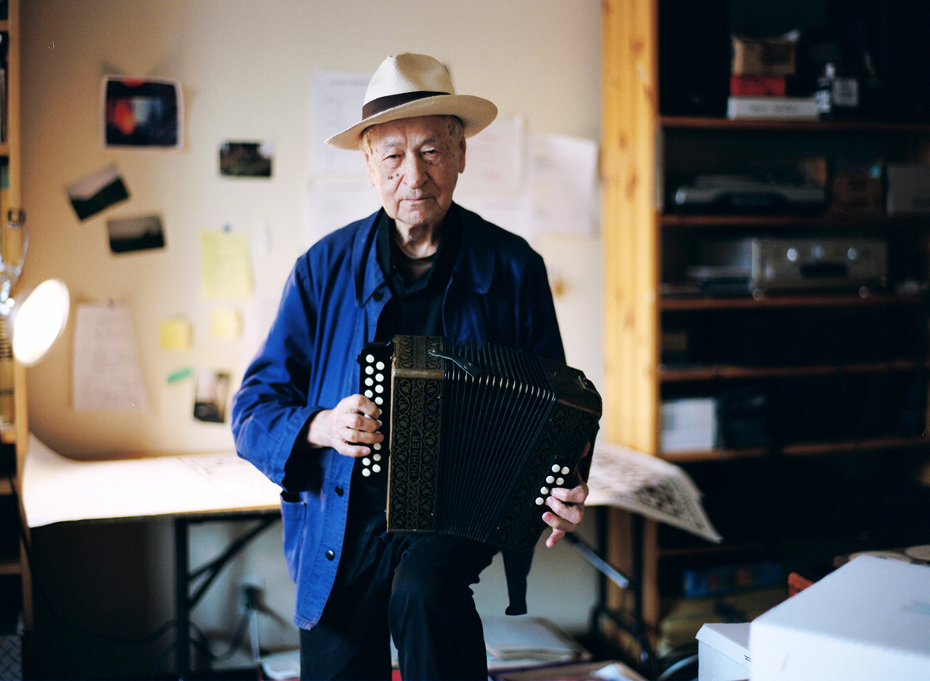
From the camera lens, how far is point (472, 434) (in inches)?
51.2

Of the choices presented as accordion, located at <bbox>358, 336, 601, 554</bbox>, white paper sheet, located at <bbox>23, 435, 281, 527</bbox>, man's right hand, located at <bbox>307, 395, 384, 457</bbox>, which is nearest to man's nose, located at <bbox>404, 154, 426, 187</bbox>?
accordion, located at <bbox>358, 336, 601, 554</bbox>

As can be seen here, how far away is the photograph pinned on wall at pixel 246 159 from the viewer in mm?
2465

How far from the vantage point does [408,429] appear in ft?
4.14

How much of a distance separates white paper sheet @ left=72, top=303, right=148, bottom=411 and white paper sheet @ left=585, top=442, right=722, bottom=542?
1.48 m

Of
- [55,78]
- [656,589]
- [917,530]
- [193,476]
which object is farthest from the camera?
[917,530]

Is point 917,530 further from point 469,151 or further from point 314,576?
point 314,576

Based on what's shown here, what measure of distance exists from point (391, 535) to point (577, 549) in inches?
57.5

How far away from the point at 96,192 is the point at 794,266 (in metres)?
2.21

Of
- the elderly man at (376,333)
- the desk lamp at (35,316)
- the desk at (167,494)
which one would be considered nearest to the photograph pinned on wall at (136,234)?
the desk lamp at (35,316)

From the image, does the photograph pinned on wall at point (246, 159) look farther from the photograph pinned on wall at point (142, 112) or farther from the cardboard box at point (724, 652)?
the cardboard box at point (724, 652)

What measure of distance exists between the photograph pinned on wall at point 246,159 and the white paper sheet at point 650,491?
1405 millimetres

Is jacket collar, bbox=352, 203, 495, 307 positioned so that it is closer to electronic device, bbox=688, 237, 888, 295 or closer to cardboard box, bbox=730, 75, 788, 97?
electronic device, bbox=688, 237, 888, 295

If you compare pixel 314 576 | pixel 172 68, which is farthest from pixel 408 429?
pixel 172 68

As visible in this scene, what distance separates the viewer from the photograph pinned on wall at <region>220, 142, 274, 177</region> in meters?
2.46
